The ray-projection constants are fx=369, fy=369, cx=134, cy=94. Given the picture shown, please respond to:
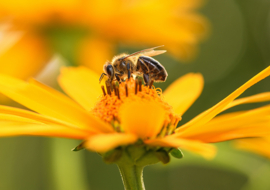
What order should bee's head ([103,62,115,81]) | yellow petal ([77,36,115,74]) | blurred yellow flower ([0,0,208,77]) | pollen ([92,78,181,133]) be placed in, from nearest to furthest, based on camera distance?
pollen ([92,78,181,133]) → bee's head ([103,62,115,81]) → blurred yellow flower ([0,0,208,77]) → yellow petal ([77,36,115,74])

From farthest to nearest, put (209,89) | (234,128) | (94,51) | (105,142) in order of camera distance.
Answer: (209,89) → (94,51) → (234,128) → (105,142)

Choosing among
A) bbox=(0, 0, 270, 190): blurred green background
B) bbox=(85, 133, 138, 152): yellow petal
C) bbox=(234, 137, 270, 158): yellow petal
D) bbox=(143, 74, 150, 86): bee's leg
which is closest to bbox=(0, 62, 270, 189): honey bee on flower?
bbox=(85, 133, 138, 152): yellow petal

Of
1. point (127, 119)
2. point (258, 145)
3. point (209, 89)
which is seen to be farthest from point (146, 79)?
point (209, 89)

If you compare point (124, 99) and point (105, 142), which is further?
point (124, 99)

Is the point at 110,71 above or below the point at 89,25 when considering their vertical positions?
below

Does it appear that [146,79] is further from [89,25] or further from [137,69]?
[89,25]

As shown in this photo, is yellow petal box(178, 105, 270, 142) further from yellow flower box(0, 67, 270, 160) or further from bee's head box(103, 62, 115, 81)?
bee's head box(103, 62, 115, 81)

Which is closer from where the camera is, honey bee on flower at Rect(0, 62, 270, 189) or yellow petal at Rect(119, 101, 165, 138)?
honey bee on flower at Rect(0, 62, 270, 189)

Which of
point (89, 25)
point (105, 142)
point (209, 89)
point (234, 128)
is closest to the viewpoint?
point (105, 142)
